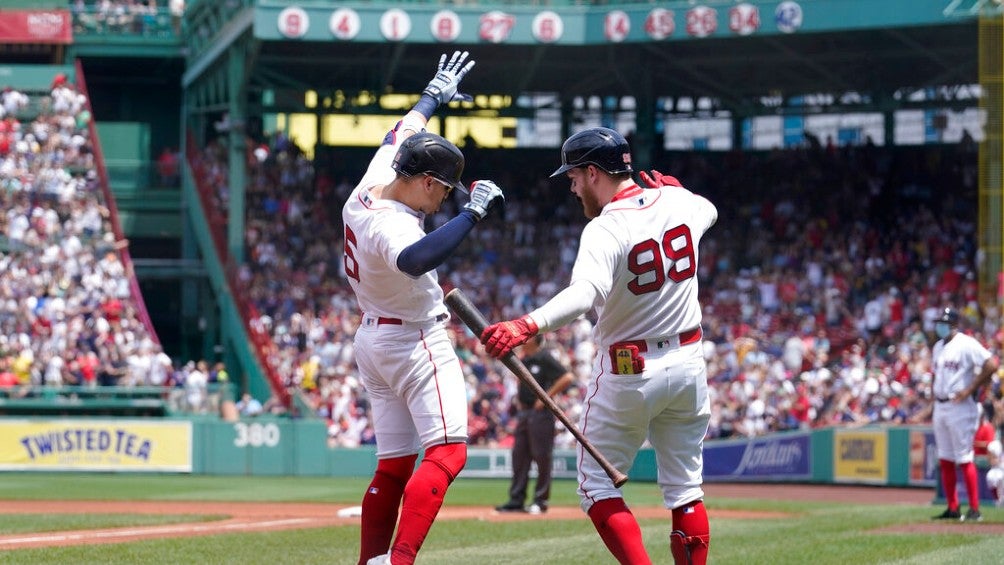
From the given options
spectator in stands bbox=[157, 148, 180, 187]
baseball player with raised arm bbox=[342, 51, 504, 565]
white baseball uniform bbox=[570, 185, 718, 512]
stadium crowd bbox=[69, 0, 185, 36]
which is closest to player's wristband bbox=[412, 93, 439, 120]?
baseball player with raised arm bbox=[342, 51, 504, 565]

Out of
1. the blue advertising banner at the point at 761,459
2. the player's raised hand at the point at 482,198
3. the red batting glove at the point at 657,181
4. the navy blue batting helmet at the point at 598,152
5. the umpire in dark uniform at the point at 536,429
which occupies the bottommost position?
the blue advertising banner at the point at 761,459

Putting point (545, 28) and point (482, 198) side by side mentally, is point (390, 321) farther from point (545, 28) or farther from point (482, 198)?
point (545, 28)

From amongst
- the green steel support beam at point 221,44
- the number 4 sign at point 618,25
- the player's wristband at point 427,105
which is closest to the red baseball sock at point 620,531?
the player's wristband at point 427,105

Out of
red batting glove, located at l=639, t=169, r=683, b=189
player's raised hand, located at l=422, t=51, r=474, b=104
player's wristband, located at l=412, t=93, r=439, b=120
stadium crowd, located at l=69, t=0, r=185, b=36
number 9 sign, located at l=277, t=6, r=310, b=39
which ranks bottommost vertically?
red batting glove, located at l=639, t=169, r=683, b=189

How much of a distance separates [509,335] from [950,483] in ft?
28.7

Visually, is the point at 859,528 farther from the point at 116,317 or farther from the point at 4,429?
the point at 116,317

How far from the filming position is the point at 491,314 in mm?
28969

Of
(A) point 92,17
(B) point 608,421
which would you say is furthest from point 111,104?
(B) point 608,421

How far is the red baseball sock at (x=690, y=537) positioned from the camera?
677cm

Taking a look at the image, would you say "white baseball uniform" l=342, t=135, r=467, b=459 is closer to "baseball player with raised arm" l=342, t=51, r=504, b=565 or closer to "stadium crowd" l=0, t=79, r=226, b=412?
"baseball player with raised arm" l=342, t=51, r=504, b=565

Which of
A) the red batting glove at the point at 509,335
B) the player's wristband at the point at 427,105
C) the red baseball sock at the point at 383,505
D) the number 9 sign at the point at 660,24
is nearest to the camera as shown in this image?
the red batting glove at the point at 509,335

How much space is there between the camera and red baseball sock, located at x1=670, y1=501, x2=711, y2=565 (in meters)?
6.77

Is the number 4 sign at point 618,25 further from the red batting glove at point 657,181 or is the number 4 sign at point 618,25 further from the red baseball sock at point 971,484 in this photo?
the red batting glove at point 657,181

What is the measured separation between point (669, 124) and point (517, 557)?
2874 cm
